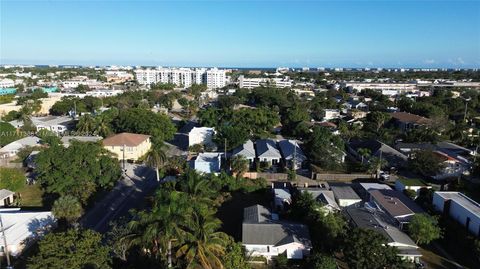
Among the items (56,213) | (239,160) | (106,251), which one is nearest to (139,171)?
(239,160)

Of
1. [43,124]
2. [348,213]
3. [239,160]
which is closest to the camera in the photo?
[348,213]

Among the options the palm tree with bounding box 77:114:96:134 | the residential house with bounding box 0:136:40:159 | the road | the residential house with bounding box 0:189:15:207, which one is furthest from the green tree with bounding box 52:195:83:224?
the palm tree with bounding box 77:114:96:134

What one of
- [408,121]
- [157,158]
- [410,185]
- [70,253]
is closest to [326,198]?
[410,185]

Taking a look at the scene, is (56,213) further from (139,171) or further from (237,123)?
(237,123)

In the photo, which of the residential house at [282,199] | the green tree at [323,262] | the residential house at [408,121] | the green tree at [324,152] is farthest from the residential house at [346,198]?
the residential house at [408,121]

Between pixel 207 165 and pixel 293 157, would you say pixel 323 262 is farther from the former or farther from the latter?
pixel 293 157

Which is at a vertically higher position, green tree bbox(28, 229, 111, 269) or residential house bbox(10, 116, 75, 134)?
green tree bbox(28, 229, 111, 269)

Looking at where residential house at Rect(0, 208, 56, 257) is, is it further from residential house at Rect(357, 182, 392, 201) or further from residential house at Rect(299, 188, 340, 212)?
residential house at Rect(357, 182, 392, 201)

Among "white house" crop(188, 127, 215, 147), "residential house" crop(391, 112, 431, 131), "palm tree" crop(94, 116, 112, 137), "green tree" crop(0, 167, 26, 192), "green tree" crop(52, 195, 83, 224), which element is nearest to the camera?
"green tree" crop(52, 195, 83, 224)
